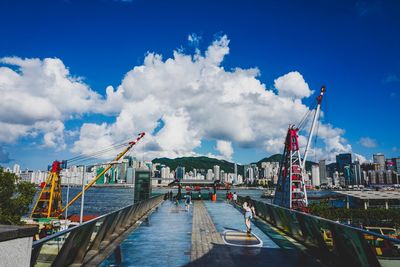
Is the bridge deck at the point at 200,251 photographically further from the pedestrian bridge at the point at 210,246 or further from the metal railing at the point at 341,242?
the metal railing at the point at 341,242

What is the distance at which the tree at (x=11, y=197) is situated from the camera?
39.3 metres

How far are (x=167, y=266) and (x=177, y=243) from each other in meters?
3.09

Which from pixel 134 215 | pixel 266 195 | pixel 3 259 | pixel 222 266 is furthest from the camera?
pixel 266 195

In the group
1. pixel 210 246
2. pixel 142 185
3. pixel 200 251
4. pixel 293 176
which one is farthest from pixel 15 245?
pixel 293 176

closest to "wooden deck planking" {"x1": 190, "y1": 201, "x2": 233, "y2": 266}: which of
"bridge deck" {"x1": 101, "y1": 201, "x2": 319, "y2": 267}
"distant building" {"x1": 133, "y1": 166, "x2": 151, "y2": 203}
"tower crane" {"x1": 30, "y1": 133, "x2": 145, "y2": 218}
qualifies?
"bridge deck" {"x1": 101, "y1": 201, "x2": 319, "y2": 267}

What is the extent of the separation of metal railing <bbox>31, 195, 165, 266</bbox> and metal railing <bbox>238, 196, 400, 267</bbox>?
625 cm

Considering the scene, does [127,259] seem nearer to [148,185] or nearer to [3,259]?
[3,259]

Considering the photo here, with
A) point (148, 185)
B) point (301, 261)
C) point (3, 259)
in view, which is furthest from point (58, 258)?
point (148, 185)

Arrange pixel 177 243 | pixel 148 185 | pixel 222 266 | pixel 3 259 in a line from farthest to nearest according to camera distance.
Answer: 1. pixel 148 185
2. pixel 177 243
3. pixel 222 266
4. pixel 3 259

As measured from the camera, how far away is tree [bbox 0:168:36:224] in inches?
1549

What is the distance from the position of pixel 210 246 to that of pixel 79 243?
15.6ft

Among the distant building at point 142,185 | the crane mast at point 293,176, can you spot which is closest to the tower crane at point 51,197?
the distant building at point 142,185

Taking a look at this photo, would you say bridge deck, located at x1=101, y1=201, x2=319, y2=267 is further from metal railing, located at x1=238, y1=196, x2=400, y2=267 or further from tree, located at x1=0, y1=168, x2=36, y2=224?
tree, located at x1=0, y1=168, x2=36, y2=224

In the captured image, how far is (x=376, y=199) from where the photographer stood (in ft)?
A: 194
